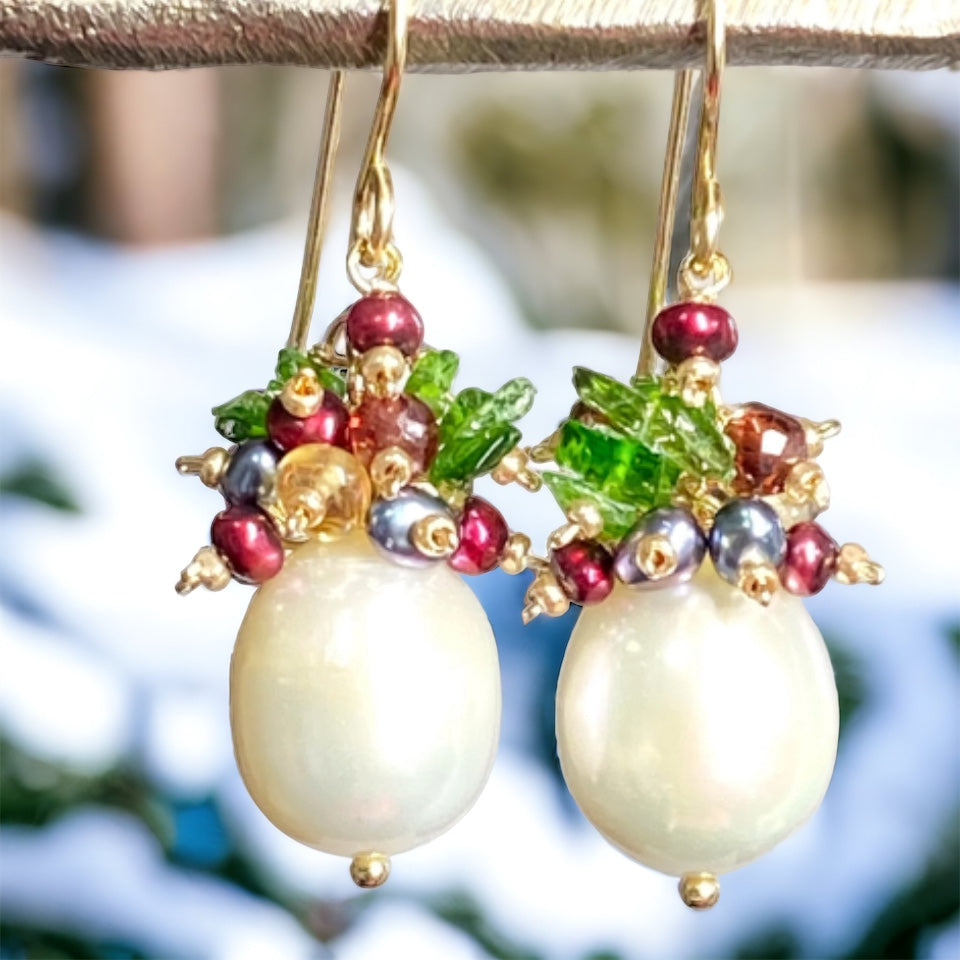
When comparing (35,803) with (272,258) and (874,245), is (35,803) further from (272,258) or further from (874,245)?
(874,245)

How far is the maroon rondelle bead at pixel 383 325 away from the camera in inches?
23.8

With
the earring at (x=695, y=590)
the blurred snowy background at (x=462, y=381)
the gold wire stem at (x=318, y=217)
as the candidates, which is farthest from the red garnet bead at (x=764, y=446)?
the blurred snowy background at (x=462, y=381)

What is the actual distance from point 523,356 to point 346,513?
80 centimetres

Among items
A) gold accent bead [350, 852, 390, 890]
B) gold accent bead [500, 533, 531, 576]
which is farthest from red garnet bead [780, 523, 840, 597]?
gold accent bead [350, 852, 390, 890]

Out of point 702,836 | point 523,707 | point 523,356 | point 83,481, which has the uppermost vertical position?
point 523,356

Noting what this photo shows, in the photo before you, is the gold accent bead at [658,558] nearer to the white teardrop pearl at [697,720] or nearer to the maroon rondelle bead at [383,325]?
the white teardrop pearl at [697,720]

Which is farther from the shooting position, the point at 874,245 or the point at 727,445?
the point at 874,245

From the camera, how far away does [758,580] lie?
59cm

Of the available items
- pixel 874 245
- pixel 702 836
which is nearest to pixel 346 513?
pixel 702 836

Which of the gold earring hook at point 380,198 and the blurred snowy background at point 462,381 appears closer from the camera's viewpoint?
the gold earring hook at point 380,198

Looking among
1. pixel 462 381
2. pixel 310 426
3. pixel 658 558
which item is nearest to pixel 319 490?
pixel 310 426

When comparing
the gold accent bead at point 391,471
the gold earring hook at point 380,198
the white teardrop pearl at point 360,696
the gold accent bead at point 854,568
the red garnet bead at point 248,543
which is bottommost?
the white teardrop pearl at point 360,696

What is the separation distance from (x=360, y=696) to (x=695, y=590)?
0.15m

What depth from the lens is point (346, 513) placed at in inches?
23.7
